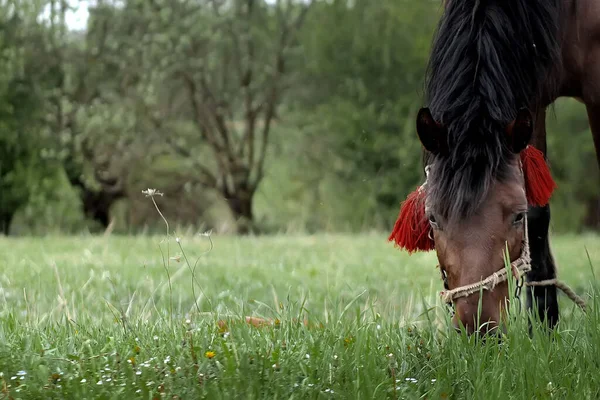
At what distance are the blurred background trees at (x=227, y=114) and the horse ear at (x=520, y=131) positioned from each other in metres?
14.9

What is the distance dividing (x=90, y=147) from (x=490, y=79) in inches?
617

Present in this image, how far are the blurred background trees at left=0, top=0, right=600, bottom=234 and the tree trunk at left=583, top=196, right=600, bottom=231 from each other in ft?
3.13

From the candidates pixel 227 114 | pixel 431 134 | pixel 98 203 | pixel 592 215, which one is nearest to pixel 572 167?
pixel 592 215

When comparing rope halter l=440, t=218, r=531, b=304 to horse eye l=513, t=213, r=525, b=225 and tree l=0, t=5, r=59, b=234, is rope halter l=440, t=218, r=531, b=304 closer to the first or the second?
horse eye l=513, t=213, r=525, b=225

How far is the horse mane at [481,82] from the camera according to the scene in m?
3.37

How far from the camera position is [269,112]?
20500mm

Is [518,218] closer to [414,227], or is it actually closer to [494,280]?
[494,280]

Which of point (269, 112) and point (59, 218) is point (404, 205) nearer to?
point (59, 218)

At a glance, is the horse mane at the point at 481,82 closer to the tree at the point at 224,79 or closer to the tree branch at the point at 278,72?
the tree at the point at 224,79

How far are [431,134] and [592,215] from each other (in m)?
22.3

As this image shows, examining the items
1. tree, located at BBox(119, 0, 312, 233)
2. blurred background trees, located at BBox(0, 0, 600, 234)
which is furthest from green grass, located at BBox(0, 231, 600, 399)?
tree, located at BBox(119, 0, 312, 233)

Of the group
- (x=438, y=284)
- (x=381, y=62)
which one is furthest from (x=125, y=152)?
(x=438, y=284)

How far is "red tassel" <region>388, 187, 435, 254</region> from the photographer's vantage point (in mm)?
3656

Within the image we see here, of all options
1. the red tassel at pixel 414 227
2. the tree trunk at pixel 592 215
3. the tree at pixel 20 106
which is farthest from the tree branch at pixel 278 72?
the red tassel at pixel 414 227
